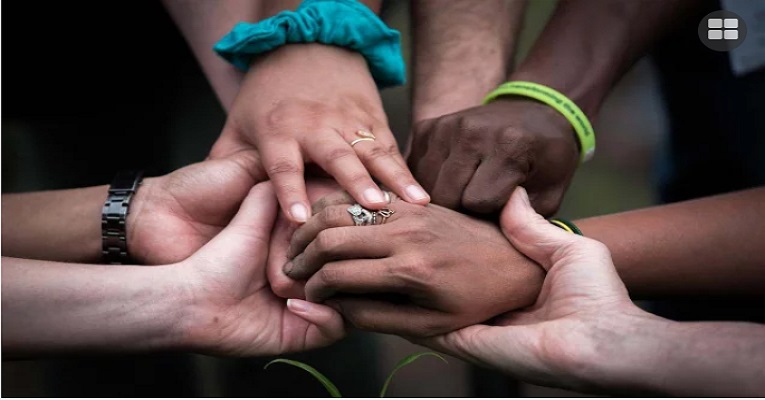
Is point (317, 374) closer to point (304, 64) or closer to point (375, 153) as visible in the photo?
point (375, 153)

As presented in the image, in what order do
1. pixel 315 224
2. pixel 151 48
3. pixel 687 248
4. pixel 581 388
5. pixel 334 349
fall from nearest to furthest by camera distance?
pixel 581 388 < pixel 315 224 < pixel 687 248 < pixel 334 349 < pixel 151 48

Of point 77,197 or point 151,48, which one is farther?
point 151,48

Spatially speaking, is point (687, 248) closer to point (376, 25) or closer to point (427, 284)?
point (427, 284)

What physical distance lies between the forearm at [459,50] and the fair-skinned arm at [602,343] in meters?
0.55

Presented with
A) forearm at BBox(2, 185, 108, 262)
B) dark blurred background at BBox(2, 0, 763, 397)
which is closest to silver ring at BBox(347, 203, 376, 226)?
forearm at BBox(2, 185, 108, 262)

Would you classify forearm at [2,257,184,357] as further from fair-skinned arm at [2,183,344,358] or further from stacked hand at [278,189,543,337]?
stacked hand at [278,189,543,337]

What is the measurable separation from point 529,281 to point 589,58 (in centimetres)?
54

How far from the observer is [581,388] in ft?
2.61

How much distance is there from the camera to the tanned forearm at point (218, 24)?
1396 mm

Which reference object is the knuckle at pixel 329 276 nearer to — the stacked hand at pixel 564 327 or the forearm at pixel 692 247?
the stacked hand at pixel 564 327

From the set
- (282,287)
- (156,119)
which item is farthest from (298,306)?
(156,119)

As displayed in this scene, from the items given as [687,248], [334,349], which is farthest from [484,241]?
[334,349]

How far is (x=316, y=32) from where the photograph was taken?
1229 mm

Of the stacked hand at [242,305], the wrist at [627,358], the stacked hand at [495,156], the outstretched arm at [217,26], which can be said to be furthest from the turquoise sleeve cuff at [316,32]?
the wrist at [627,358]
